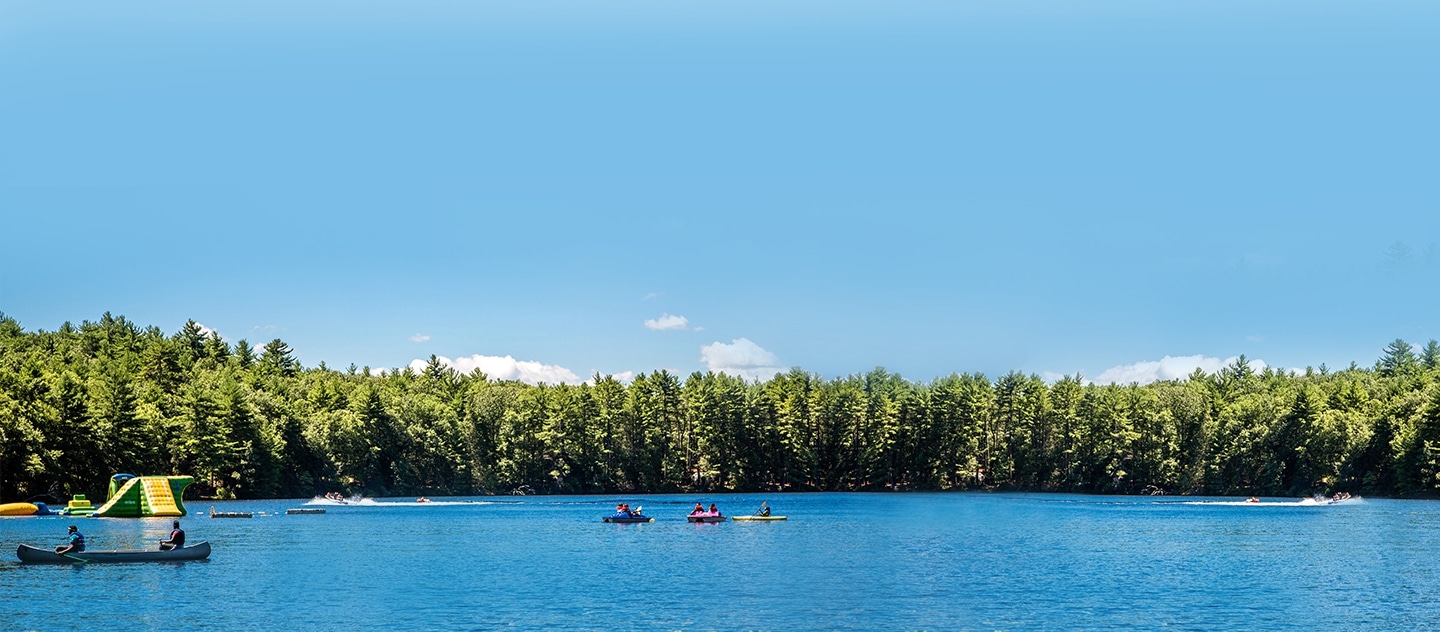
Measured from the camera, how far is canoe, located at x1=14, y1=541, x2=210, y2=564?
2790 inches

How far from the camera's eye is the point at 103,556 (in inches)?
2825

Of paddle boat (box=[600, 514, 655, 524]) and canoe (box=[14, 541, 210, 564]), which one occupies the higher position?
paddle boat (box=[600, 514, 655, 524])

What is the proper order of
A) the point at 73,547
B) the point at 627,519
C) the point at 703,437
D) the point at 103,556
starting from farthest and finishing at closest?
the point at 703,437
the point at 627,519
the point at 103,556
the point at 73,547

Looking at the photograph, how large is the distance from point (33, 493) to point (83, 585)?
7602cm

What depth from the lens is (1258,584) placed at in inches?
2574

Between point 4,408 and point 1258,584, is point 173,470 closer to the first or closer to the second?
point 4,408

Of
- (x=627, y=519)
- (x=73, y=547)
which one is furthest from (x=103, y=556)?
(x=627, y=519)

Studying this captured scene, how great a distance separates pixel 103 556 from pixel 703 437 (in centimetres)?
12982

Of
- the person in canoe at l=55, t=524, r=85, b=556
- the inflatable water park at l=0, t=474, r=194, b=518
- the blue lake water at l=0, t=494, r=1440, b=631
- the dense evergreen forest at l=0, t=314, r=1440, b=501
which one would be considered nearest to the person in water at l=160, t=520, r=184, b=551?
the blue lake water at l=0, t=494, r=1440, b=631

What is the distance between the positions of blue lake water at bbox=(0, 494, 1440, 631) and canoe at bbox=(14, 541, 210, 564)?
2.58ft

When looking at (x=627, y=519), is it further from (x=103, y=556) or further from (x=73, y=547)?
(x=73, y=547)

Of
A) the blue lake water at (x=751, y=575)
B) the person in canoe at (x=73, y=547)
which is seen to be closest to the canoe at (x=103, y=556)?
the person in canoe at (x=73, y=547)

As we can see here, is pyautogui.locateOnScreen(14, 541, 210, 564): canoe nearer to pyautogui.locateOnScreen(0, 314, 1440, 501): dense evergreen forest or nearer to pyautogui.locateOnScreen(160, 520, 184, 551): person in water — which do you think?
pyautogui.locateOnScreen(160, 520, 184, 551): person in water

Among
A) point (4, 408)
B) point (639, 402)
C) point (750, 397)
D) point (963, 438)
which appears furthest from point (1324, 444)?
point (4, 408)
